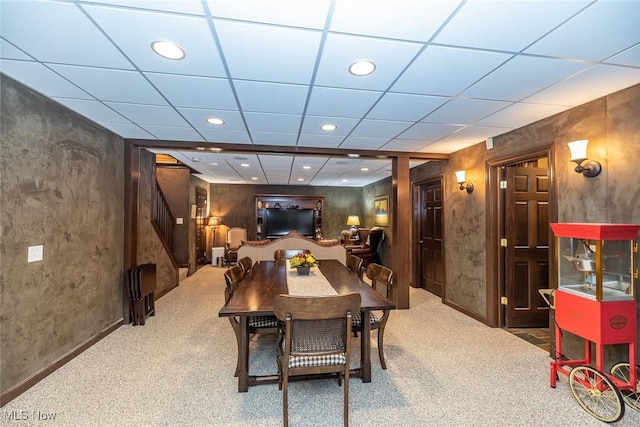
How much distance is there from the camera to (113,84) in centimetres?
225

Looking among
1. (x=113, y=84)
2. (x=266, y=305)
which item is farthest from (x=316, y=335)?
(x=113, y=84)

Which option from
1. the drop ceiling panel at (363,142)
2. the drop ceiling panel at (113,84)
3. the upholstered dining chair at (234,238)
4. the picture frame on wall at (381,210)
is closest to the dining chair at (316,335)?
the drop ceiling panel at (113,84)

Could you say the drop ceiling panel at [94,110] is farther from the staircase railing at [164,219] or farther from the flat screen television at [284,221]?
the flat screen television at [284,221]

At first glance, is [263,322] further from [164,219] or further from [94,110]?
[164,219]

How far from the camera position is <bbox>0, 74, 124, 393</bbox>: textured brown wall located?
84.4 inches

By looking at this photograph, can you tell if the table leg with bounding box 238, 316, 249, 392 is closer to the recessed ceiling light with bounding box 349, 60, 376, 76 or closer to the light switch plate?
the light switch plate

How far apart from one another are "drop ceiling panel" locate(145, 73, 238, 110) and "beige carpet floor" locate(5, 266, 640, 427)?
2460mm

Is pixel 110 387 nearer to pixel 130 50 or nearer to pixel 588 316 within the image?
pixel 130 50

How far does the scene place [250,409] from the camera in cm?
207

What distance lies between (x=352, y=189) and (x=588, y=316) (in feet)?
25.1

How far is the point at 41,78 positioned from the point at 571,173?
461 centimetres

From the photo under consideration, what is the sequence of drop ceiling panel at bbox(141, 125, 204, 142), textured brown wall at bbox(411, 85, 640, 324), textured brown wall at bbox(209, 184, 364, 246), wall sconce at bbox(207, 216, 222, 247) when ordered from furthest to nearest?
1. textured brown wall at bbox(209, 184, 364, 246)
2. wall sconce at bbox(207, 216, 222, 247)
3. drop ceiling panel at bbox(141, 125, 204, 142)
4. textured brown wall at bbox(411, 85, 640, 324)

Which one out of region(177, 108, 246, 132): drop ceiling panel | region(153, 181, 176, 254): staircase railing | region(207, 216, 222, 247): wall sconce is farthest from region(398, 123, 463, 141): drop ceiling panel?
region(207, 216, 222, 247): wall sconce

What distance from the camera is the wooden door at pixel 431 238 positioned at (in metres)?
5.06
